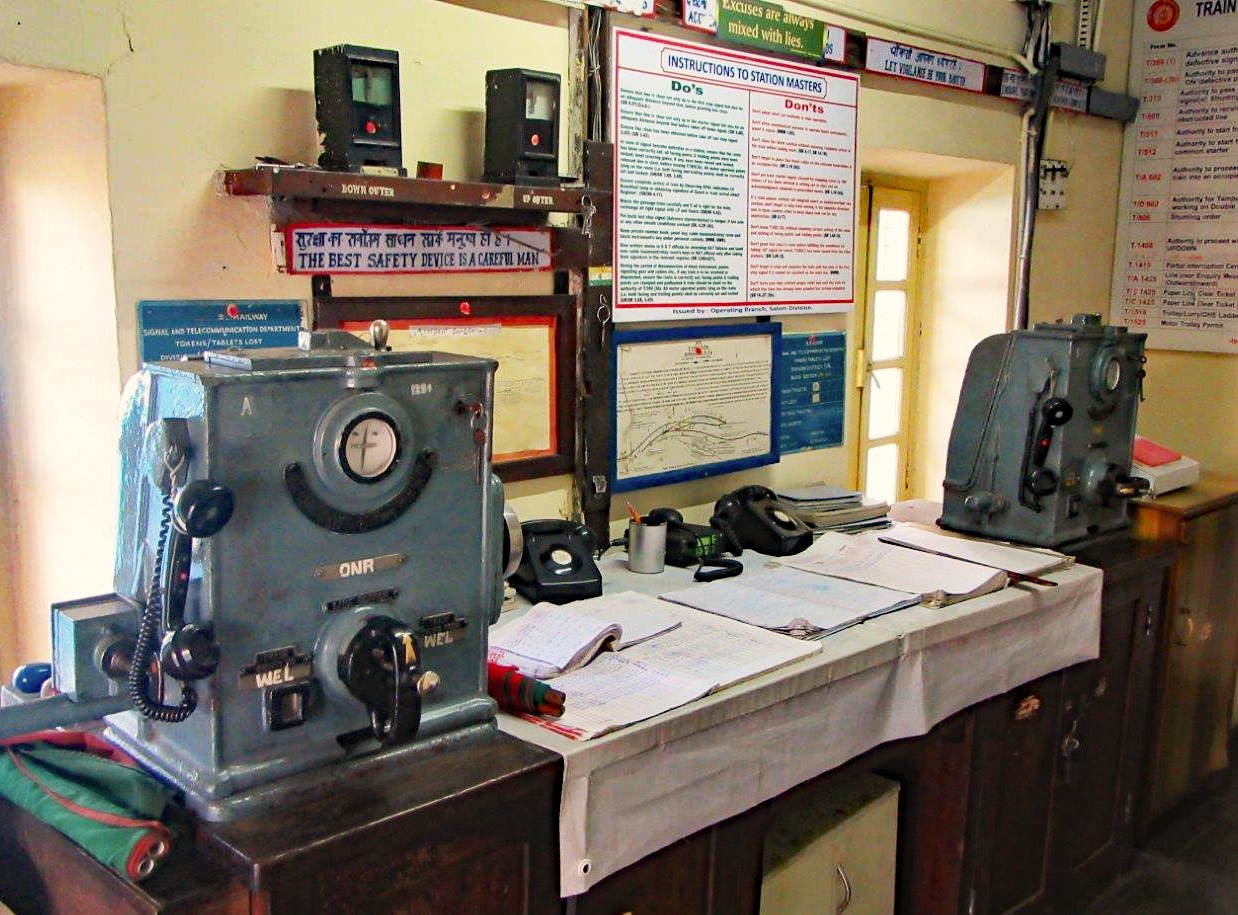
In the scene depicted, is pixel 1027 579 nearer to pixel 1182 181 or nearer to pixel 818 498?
pixel 818 498

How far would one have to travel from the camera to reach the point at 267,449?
57.7 inches

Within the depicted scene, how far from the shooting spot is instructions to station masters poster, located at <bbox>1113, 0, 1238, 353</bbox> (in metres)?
4.23

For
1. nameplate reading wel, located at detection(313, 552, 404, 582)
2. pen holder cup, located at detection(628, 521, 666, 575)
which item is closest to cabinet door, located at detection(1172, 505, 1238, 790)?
pen holder cup, located at detection(628, 521, 666, 575)

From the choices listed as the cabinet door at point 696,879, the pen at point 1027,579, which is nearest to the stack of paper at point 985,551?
the pen at point 1027,579

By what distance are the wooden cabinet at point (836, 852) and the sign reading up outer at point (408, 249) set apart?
4.34 ft

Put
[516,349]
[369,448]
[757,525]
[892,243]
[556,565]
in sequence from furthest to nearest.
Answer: [892,243] < [757,525] < [516,349] < [556,565] < [369,448]

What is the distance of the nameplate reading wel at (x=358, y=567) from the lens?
1541mm

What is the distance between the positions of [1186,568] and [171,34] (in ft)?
9.69

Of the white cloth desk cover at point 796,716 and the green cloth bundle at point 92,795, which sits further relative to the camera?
the white cloth desk cover at point 796,716

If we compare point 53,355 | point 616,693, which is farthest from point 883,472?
point 53,355

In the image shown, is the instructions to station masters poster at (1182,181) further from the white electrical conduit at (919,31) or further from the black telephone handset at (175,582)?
the black telephone handset at (175,582)

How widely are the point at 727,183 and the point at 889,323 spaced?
1290 millimetres

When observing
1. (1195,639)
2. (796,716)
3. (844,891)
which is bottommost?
(844,891)

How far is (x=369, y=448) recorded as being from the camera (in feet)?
5.01
